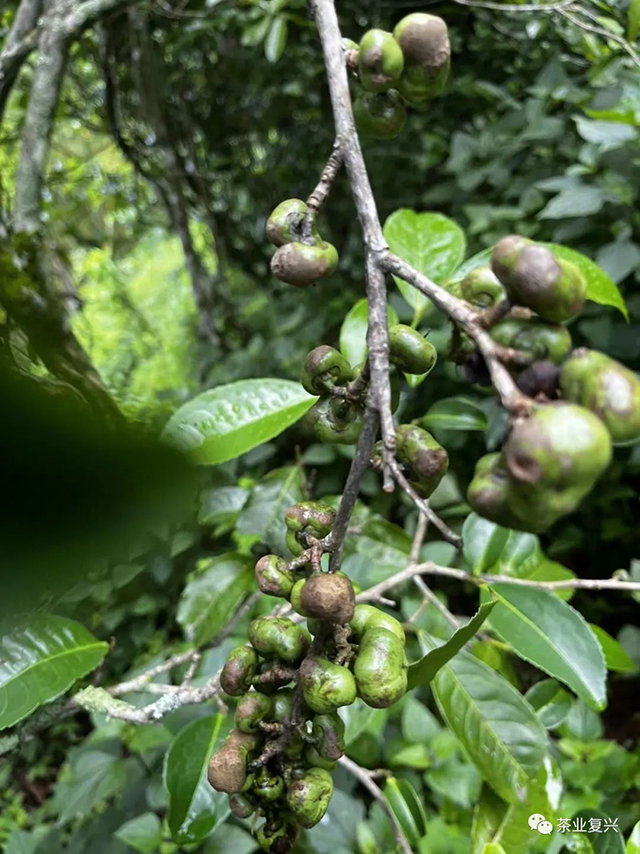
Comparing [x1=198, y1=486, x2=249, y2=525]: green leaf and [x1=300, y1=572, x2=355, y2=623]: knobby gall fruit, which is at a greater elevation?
[x1=300, y1=572, x2=355, y2=623]: knobby gall fruit

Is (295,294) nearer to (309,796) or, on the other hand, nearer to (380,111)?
(380,111)

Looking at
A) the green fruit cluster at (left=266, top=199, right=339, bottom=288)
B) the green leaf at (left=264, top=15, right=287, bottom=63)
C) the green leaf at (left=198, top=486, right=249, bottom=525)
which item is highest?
the green leaf at (left=264, top=15, right=287, bottom=63)

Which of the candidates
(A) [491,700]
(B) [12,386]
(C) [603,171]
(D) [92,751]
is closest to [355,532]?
(A) [491,700]

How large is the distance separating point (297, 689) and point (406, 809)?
47 centimetres

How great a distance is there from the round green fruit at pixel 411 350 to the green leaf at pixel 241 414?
36 centimetres

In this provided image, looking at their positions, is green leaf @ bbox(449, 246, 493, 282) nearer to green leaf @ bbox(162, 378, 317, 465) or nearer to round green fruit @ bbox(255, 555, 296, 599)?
green leaf @ bbox(162, 378, 317, 465)

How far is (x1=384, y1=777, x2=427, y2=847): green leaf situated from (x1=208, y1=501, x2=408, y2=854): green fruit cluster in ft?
1.19

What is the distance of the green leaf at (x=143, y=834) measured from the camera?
935 mm

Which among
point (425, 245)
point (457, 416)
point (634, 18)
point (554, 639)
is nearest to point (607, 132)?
point (634, 18)

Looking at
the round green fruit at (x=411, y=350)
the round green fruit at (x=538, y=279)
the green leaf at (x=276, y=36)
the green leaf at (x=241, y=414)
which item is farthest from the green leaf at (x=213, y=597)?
the green leaf at (x=276, y=36)

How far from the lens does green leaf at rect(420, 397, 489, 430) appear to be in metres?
0.92

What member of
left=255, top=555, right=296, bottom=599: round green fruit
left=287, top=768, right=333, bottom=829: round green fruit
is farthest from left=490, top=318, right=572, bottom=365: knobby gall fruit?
left=287, top=768, right=333, bottom=829: round green fruit

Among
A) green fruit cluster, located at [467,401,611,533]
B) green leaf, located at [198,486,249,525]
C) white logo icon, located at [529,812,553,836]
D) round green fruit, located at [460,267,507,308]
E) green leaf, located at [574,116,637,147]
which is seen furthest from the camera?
green leaf, located at [574,116,637,147]

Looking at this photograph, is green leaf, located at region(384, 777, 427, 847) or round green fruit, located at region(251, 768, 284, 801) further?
green leaf, located at region(384, 777, 427, 847)
